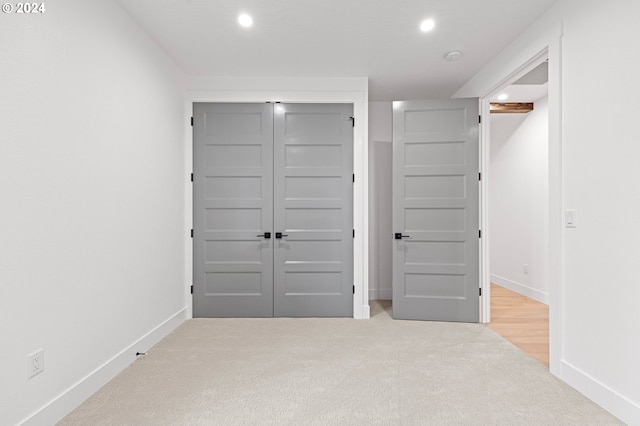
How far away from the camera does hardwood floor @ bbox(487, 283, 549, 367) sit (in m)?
2.89

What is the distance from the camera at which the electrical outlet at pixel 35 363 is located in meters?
1.64

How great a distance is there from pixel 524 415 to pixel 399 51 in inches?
116

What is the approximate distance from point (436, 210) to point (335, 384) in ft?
7.02

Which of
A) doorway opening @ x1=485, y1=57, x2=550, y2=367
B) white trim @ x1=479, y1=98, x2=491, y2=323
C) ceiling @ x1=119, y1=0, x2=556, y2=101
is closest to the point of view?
ceiling @ x1=119, y1=0, x2=556, y2=101

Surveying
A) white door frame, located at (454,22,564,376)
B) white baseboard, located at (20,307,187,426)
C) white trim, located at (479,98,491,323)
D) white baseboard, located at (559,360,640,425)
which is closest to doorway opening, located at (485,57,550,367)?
white trim, located at (479,98,491,323)

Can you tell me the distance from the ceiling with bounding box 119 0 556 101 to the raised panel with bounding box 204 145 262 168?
2.57 feet

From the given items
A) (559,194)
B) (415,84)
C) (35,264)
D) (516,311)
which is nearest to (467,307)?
(516,311)

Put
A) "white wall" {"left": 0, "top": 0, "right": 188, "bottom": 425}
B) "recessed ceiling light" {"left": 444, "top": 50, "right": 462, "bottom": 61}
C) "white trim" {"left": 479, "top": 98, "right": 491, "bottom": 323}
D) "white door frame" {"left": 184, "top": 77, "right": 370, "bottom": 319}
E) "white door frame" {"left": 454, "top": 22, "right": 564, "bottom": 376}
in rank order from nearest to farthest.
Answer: "white wall" {"left": 0, "top": 0, "right": 188, "bottom": 425}
"white door frame" {"left": 454, "top": 22, "right": 564, "bottom": 376}
"recessed ceiling light" {"left": 444, "top": 50, "right": 462, "bottom": 61}
"white trim" {"left": 479, "top": 98, "right": 491, "bottom": 323}
"white door frame" {"left": 184, "top": 77, "right": 370, "bottom": 319}

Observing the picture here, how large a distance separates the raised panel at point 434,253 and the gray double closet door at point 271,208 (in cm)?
67

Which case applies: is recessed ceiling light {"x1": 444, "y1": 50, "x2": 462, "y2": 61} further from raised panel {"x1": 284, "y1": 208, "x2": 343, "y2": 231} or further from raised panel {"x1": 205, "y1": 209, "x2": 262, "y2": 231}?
raised panel {"x1": 205, "y1": 209, "x2": 262, "y2": 231}

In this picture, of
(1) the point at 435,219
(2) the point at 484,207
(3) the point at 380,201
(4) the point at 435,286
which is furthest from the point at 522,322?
(3) the point at 380,201

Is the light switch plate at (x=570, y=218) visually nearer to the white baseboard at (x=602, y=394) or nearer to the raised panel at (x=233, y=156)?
the white baseboard at (x=602, y=394)

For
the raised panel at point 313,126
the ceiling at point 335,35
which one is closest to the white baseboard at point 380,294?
the raised panel at point 313,126

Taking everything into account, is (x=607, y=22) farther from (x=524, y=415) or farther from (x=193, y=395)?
(x=193, y=395)
